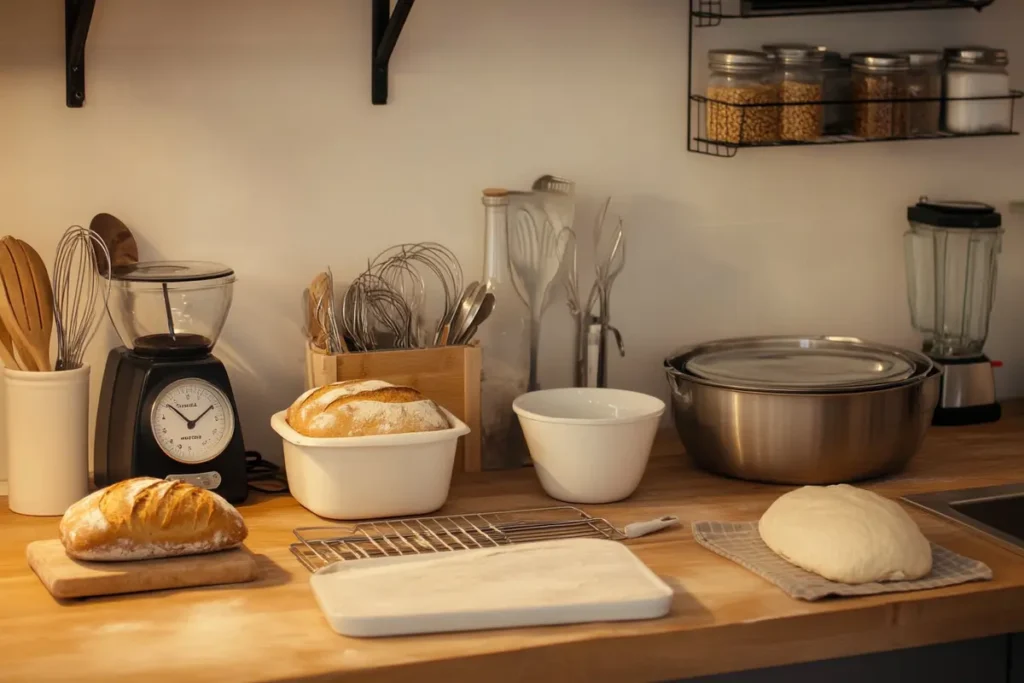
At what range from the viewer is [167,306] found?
4.81ft

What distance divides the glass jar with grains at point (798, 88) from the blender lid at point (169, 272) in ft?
2.51

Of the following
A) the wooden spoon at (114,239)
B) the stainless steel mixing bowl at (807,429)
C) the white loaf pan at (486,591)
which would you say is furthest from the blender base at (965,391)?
the wooden spoon at (114,239)

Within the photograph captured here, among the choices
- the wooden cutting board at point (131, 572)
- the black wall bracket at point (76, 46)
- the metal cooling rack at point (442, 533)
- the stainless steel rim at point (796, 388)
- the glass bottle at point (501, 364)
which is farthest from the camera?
the glass bottle at point (501, 364)

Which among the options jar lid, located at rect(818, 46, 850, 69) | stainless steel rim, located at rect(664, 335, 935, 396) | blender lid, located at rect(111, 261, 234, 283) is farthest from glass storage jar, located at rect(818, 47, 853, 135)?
blender lid, located at rect(111, 261, 234, 283)

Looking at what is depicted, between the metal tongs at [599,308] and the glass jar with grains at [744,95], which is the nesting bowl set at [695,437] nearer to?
the metal tongs at [599,308]

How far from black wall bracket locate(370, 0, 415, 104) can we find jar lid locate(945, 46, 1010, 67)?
2.63 ft

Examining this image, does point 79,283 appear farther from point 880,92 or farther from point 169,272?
point 880,92

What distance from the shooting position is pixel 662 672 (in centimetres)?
117

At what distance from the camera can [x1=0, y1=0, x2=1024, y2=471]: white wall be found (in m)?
1.56

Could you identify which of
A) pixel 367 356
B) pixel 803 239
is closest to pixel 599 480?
pixel 367 356

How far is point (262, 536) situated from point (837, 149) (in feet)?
3.39

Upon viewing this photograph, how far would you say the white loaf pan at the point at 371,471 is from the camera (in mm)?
1412

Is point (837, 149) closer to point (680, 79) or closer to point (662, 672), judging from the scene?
point (680, 79)

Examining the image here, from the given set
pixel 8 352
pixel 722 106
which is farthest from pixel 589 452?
pixel 8 352
